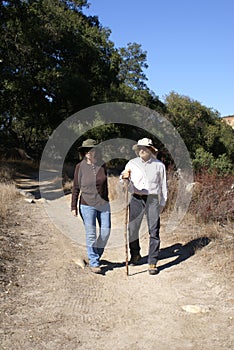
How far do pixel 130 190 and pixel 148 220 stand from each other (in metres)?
0.51

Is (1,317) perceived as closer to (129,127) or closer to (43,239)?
(43,239)

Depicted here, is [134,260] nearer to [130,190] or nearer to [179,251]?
[179,251]

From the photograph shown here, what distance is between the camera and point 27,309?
391cm

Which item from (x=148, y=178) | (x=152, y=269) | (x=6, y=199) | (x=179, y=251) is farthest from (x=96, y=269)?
(x=6, y=199)

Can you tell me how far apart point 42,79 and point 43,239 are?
9.83 m

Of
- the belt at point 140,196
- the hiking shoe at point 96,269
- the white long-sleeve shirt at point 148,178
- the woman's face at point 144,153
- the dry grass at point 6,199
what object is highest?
the woman's face at point 144,153

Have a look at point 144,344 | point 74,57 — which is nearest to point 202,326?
point 144,344

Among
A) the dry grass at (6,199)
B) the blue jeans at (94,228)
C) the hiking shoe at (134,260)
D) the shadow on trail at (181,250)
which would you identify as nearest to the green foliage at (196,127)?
the dry grass at (6,199)

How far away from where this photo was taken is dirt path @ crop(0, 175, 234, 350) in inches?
131

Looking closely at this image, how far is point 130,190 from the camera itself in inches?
208

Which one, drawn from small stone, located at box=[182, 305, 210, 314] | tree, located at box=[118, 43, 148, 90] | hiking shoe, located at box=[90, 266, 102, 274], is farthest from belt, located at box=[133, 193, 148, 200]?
tree, located at box=[118, 43, 148, 90]

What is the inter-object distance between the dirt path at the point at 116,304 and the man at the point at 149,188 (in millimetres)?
463

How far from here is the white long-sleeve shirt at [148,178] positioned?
5.07 metres

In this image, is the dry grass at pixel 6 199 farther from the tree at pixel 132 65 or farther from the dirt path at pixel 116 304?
the tree at pixel 132 65
